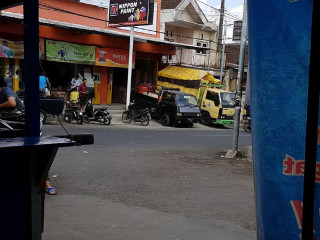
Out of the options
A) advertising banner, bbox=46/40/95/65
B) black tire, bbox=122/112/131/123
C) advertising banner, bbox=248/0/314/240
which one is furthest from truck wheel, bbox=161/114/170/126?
advertising banner, bbox=248/0/314/240

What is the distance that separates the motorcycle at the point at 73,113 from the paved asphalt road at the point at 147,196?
17.9ft

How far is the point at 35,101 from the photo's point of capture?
2.94 m

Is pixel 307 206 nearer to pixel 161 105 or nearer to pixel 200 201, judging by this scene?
pixel 200 201

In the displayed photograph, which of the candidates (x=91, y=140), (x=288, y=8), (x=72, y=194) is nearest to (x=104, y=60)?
(x=72, y=194)

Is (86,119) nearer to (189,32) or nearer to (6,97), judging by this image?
(6,97)

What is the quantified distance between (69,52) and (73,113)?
4.39 m

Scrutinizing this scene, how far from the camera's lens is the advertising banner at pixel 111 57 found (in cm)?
2153

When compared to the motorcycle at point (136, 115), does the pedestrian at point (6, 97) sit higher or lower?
higher

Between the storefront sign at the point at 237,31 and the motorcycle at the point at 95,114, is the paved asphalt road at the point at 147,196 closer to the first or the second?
the motorcycle at the point at 95,114

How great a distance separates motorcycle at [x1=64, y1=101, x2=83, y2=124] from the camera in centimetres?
1688

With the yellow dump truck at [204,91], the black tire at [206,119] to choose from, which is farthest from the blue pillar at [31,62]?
the black tire at [206,119]

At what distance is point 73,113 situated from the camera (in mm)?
16984

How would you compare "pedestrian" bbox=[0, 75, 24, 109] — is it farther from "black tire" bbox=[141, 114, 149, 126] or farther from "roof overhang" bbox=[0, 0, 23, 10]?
"black tire" bbox=[141, 114, 149, 126]

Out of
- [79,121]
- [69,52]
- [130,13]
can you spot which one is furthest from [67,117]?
[130,13]
